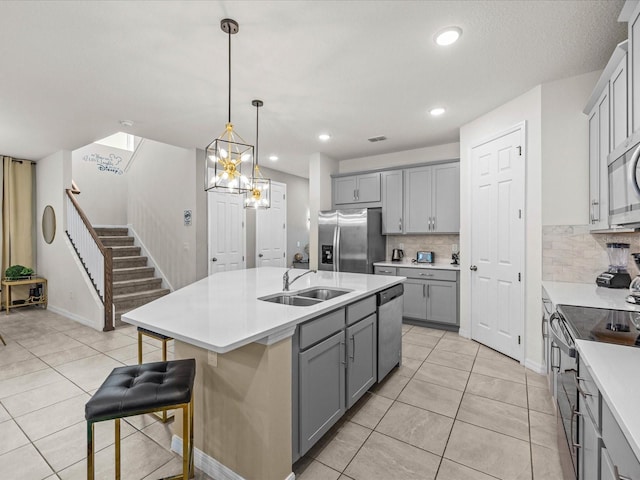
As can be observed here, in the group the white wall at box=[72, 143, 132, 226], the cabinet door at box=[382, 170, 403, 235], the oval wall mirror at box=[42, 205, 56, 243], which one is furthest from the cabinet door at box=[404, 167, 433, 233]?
the white wall at box=[72, 143, 132, 226]

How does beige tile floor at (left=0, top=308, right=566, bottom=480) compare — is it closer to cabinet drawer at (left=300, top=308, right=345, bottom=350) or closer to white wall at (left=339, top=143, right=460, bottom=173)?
cabinet drawer at (left=300, top=308, right=345, bottom=350)

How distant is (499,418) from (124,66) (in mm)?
3966

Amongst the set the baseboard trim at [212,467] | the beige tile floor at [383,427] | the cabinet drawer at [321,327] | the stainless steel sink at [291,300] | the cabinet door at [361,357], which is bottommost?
the beige tile floor at [383,427]

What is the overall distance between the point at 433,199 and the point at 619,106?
2685 mm

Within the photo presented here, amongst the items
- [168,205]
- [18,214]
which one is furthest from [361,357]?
[18,214]

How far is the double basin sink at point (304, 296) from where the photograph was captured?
2266 millimetres

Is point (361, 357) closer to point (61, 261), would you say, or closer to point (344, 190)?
point (344, 190)

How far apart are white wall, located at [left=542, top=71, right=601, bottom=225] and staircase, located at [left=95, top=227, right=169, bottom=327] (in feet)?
17.9

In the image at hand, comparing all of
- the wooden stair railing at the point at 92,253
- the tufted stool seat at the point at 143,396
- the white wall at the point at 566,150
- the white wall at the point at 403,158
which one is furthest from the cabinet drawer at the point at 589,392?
the wooden stair railing at the point at 92,253

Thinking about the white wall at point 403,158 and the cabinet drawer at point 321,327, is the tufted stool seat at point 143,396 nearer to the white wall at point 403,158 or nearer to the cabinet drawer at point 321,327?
the cabinet drawer at point 321,327

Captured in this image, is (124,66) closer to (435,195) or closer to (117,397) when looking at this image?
(117,397)

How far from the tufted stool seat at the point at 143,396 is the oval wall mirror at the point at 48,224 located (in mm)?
4948

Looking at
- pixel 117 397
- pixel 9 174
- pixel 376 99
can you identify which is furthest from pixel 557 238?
pixel 9 174

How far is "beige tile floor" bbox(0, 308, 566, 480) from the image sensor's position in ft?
5.78
